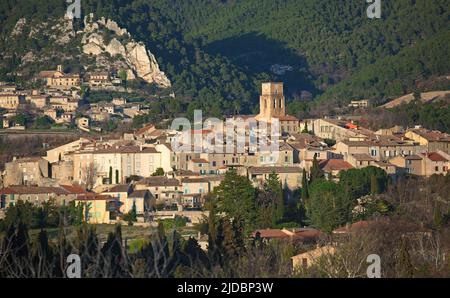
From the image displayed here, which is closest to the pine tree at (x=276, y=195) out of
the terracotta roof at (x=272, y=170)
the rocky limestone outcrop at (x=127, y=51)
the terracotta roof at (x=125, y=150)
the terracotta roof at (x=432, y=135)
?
the terracotta roof at (x=272, y=170)

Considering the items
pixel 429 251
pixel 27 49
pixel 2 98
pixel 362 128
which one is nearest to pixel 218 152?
pixel 362 128

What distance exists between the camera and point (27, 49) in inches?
4370

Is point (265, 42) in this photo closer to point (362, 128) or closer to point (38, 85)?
point (38, 85)

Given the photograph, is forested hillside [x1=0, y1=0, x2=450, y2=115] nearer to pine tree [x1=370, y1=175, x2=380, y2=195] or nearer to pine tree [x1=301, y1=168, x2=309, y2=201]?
pine tree [x1=370, y1=175, x2=380, y2=195]

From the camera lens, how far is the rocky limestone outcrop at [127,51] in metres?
105

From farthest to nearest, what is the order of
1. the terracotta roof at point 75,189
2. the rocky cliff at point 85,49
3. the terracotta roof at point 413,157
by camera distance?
the rocky cliff at point 85,49 < the terracotta roof at point 413,157 < the terracotta roof at point 75,189

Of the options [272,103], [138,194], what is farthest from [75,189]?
[272,103]

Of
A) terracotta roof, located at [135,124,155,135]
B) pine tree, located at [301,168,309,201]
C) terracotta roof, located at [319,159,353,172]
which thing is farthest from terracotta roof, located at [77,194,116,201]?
terracotta roof, located at [135,124,155,135]

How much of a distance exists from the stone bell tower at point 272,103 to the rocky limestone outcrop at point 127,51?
23549 millimetres

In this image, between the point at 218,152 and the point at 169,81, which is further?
the point at 169,81

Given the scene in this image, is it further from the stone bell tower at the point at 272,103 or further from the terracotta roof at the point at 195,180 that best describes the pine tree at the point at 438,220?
the stone bell tower at the point at 272,103

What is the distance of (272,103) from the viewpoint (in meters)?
79.9

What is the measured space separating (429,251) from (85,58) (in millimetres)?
61603
